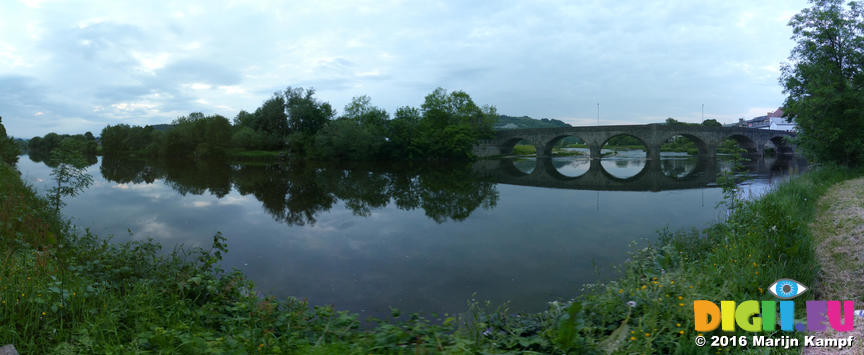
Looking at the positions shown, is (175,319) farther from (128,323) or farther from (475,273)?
(475,273)

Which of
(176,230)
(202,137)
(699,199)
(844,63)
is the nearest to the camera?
(176,230)

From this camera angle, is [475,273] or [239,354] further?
[475,273]

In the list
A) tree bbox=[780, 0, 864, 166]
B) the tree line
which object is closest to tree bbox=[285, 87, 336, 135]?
the tree line

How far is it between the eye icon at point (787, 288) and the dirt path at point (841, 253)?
1.26 feet

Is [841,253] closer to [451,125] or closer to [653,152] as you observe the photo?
[451,125]

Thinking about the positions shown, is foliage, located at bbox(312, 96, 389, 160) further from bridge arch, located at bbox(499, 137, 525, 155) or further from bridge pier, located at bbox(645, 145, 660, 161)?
bridge pier, located at bbox(645, 145, 660, 161)

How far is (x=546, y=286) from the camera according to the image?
7312 millimetres

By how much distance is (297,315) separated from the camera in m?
4.89

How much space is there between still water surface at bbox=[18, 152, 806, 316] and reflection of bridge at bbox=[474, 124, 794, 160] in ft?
107

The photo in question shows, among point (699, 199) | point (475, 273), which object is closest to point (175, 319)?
point (475, 273)

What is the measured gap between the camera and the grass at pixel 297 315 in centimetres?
382

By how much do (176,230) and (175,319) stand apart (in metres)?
9.36

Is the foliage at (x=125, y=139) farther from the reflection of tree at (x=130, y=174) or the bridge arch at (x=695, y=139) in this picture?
the bridge arch at (x=695, y=139)

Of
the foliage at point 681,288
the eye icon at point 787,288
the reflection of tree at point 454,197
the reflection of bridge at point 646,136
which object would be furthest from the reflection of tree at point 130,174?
the reflection of bridge at point 646,136
